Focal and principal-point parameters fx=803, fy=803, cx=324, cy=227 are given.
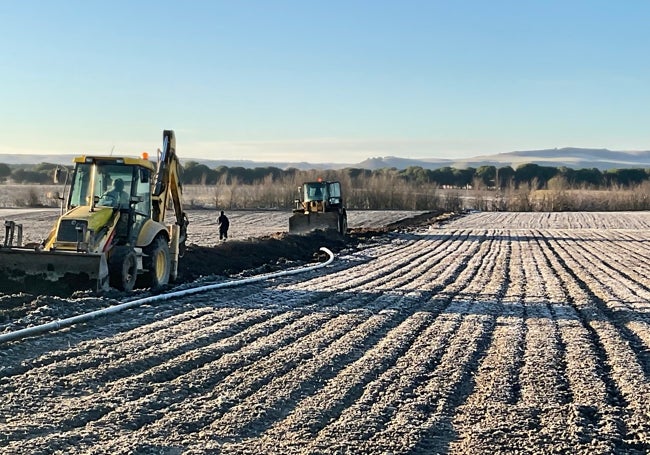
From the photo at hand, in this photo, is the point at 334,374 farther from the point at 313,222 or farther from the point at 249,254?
the point at 313,222

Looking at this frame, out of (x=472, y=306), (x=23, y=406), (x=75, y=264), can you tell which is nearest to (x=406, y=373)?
(x=23, y=406)

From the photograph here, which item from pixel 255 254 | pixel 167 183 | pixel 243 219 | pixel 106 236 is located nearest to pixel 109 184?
pixel 106 236

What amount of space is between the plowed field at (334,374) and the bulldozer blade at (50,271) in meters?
0.71

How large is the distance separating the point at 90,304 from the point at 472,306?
18.0 ft

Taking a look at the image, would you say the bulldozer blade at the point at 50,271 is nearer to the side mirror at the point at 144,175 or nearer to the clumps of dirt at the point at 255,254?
the side mirror at the point at 144,175

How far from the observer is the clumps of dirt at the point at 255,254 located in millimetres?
17280

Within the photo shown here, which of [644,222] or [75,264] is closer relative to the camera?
[75,264]

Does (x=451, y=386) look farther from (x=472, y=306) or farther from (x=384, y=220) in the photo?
(x=384, y=220)

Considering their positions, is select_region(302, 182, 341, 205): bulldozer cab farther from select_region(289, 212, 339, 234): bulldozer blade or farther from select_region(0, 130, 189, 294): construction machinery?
select_region(0, 130, 189, 294): construction machinery

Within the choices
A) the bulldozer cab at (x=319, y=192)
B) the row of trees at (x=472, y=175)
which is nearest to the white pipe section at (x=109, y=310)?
the bulldozer cab at (x=319, y=192)

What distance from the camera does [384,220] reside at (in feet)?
155

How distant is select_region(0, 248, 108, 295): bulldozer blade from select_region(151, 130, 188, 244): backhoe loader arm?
2125 millimetres

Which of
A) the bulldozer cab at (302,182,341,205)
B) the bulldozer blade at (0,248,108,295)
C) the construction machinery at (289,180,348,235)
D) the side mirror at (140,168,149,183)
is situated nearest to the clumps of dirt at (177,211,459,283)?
the construction machinery at (289,180,348,235)

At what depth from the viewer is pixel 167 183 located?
551 inches
